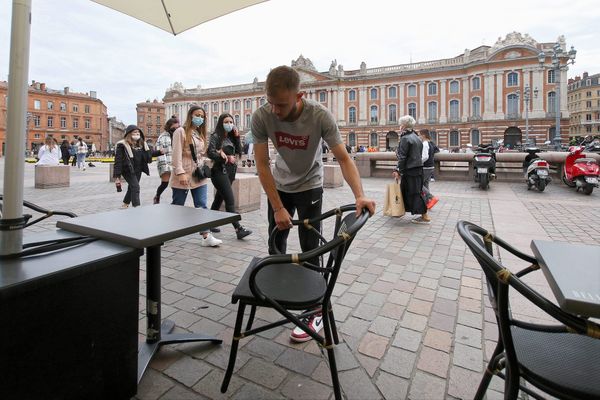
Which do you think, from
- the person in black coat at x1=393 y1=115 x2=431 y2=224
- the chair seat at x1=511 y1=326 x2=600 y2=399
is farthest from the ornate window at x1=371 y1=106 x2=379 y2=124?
the chair seat at x1=511 y1=326 x2=600 y2=399

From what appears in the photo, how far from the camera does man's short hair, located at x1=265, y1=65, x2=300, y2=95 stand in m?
2.17

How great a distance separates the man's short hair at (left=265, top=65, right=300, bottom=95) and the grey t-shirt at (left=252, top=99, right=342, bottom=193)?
9.9 inches

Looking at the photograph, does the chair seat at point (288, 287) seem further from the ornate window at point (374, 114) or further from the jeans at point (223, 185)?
the ornate window at point (374, 114)

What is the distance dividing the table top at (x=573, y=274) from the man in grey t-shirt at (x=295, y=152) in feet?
2.87

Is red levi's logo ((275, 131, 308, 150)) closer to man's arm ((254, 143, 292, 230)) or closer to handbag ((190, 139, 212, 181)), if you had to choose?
man's arm ((254, 143, 292, 230))

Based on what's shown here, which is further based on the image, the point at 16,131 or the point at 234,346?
the point at 234,346

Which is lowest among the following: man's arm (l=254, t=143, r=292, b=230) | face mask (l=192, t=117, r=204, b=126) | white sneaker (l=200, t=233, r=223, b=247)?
white sneaker (l=200, t=233, r=223, b=247)

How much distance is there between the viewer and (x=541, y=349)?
149 cm

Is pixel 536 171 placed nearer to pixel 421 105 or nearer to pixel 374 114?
pixel 421 105

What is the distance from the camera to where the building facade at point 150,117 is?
328 ft

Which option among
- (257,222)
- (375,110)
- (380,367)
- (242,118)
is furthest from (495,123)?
(380,367)

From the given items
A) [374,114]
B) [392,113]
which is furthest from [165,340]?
[374,114]

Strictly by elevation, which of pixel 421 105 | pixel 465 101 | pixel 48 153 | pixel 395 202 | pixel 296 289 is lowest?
pixel 296 289

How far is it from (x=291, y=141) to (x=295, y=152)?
11 cm
